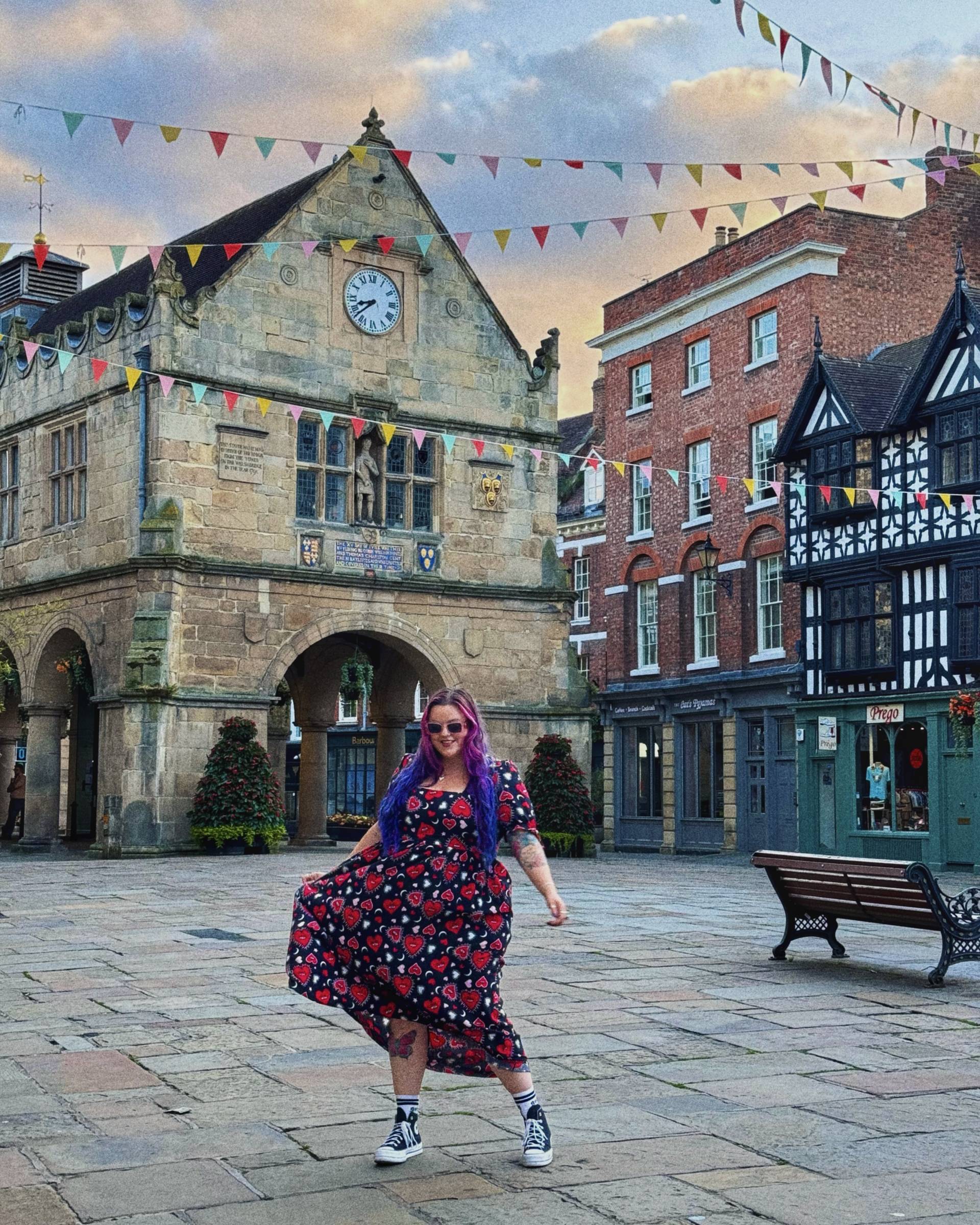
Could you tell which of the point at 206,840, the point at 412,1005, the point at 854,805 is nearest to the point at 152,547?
the point at 206,840

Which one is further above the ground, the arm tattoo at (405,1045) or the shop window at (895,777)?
the shop window at (895,777)

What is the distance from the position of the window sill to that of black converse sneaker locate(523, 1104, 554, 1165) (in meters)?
26.0

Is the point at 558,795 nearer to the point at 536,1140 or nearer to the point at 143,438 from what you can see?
the point at 143,438

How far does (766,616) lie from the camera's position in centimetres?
3114

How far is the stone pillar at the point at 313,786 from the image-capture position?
2816cm

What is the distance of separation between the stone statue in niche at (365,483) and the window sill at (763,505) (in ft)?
29.3

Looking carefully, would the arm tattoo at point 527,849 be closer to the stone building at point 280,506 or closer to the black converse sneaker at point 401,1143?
the black converse sneaker at point 401,1143

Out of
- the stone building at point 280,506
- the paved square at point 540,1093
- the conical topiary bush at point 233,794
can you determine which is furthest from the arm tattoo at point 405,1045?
the conical topiary bush at point 233,794

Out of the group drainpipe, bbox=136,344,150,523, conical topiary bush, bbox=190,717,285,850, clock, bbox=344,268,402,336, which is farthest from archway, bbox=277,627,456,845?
clock, bbox=344,268,402,336

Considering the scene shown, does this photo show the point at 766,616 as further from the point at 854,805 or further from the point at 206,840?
the point at 206,840

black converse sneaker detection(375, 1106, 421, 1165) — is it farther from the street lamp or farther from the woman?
the street lamp

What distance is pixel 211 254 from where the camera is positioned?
26.4m

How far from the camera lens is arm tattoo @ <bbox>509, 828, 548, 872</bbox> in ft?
18.3

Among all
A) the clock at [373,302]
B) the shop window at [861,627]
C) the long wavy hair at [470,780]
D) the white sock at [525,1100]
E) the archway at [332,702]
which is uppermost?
the clock at [373,302]
